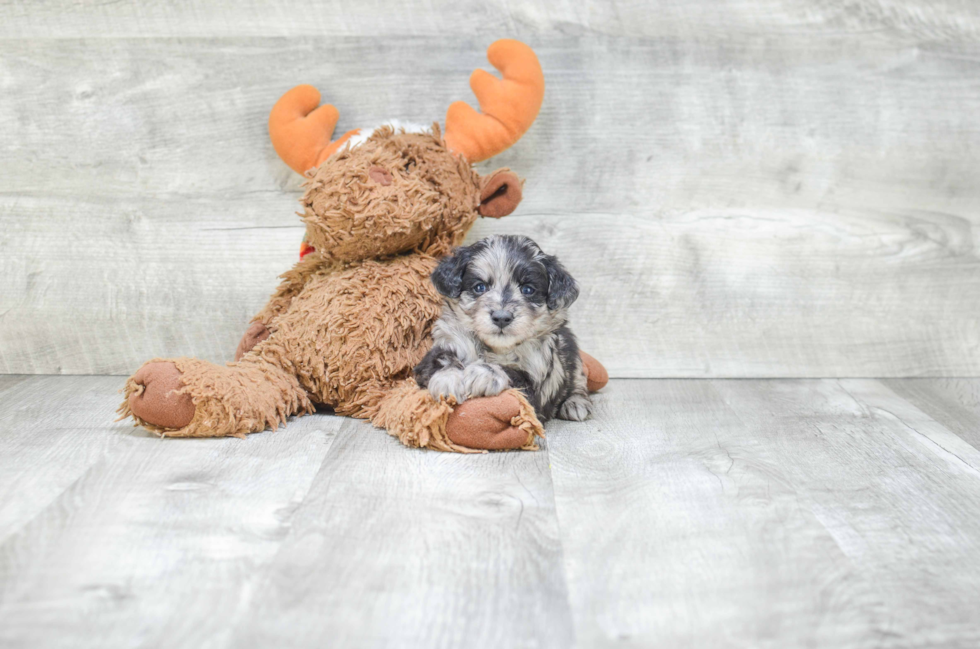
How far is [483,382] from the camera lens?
5.80ft

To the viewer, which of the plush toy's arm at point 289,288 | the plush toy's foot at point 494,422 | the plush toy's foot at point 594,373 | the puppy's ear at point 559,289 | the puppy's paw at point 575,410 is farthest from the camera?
the plush toy's foot at point 594,373

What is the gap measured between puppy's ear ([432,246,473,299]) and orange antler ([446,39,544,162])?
0.43m

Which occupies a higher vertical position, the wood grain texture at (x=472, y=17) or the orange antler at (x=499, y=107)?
the wood grain texture at (x=472, y=17)

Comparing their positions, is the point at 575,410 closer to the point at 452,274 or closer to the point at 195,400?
the point at 452,274

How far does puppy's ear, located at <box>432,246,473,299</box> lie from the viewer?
6.11 ft

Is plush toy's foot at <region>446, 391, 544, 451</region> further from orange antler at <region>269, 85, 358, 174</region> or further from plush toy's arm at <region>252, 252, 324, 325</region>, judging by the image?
orange antler at <region>269, 85, 358, 174</region>

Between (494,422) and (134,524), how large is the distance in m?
0.74

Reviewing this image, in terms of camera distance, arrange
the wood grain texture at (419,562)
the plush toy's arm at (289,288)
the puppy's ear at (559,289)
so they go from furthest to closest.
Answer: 1. the plush toy's arm at (289,288)
2. the puppy's ear at (559,289)
3. the wood grain texture at (419,562)

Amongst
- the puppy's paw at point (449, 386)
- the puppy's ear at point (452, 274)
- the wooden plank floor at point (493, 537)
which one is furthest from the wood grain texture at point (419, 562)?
the puppy's ear at point (452, 274)

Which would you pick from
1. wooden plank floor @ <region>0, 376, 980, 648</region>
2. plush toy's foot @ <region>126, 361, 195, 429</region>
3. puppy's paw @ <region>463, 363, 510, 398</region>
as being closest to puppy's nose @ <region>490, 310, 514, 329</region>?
puppy's paw @ <region>463, 363, 510, 398</region>

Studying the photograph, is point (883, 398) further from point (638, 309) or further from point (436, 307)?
point (436, 307)

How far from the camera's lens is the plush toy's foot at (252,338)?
7.09ft

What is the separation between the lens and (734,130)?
2510mm

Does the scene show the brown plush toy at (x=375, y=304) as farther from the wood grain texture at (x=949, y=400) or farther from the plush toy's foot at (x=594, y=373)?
the wood grain texture at (x=949, y=400)
